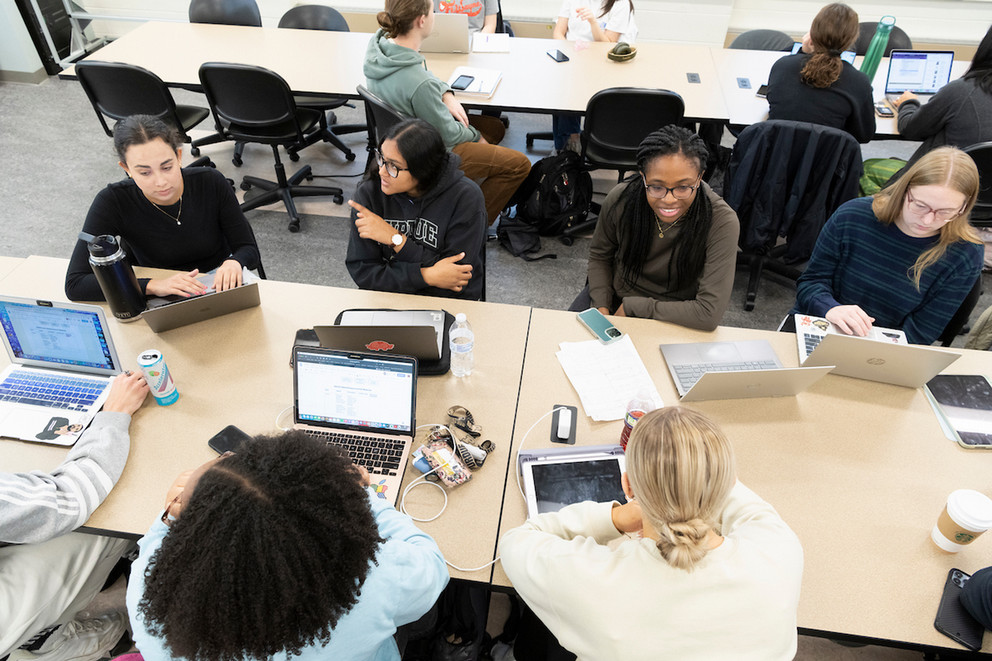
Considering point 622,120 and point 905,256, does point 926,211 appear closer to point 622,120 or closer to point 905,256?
point 905,256

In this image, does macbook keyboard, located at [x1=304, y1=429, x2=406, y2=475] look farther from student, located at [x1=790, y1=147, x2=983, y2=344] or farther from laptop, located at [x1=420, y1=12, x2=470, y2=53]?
laptop, located at [x1=420, y1=12, x2=470, y2=53]

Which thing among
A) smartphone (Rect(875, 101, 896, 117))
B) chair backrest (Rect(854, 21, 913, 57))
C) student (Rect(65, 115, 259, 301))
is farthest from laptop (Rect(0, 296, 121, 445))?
chair backrest (Rect(854, 21, 913, 57))

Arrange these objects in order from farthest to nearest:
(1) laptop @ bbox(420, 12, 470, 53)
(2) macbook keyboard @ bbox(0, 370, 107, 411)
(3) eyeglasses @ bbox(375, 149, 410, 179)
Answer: (1) laptop @ bbox(420, 12, 470, 53) → (3) eyeglasses @ bbox(375, 149, 410, 179) → (2) macbook keyboard @ bbox(0, 370, 107, 411)

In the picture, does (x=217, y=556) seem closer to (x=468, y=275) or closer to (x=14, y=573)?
(x=14, y=573)

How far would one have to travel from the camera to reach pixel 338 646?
106 cm

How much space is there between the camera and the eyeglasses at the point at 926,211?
183 cm

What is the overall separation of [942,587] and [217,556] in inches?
57.3

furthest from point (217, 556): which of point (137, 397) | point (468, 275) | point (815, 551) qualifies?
point (468, 275)

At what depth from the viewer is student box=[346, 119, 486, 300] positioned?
83.6 inches

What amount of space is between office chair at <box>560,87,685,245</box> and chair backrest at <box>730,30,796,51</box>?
59.9 inches

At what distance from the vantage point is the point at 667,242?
2133 millimetres

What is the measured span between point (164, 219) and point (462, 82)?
1.86m

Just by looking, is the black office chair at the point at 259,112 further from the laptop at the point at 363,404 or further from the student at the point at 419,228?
the laptop at the point at 363,404

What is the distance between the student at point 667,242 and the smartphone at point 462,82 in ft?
5.31
